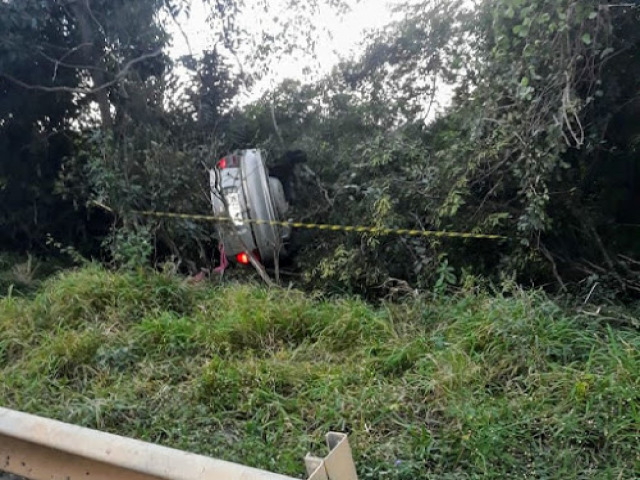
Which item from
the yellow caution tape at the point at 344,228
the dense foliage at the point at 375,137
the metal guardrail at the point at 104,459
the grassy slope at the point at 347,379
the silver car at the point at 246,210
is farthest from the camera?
the silver car at the point at 246,210

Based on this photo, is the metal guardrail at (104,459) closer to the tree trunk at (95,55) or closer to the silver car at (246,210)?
the silver car at (246,210)

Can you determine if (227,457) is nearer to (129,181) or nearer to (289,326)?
(289,326)

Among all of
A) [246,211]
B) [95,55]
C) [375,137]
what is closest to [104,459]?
[246,211]

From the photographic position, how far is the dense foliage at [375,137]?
454 centimetres

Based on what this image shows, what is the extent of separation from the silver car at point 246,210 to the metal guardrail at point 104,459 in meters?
3.61

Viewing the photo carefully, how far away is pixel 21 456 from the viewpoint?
Result: 8.82 ft

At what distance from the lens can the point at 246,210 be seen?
6203 mm

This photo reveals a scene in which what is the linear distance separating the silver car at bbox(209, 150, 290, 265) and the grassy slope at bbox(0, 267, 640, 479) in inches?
55.6

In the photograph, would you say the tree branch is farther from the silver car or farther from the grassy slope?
the grassy slope

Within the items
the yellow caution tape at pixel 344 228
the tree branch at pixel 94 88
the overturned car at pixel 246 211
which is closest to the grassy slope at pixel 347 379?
the yellow caution tape at pixel 344 228

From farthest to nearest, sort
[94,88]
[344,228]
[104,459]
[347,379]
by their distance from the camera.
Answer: [94,88] < [344,228] < [347,379] < [104,459]

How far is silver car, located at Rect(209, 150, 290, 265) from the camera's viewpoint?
622cm

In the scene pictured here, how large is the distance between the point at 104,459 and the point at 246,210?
401 cm

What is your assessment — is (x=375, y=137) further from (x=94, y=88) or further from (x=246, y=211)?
(x=94, y=88)
